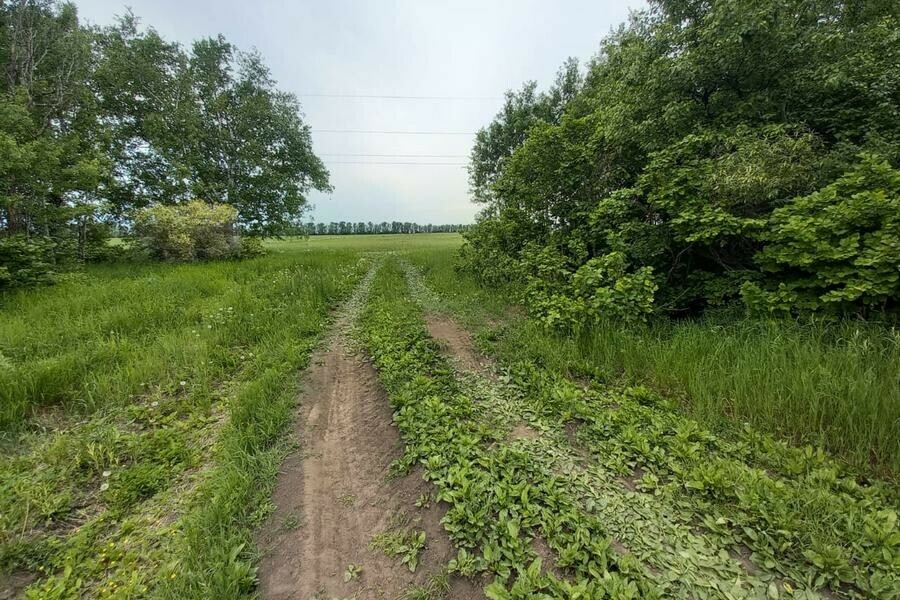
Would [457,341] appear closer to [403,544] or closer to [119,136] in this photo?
[403,544]

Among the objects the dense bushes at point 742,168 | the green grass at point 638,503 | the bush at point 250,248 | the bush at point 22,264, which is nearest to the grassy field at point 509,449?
the green grass at point 638,503

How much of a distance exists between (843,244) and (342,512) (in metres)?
5.71

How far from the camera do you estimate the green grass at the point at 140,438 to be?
6.56ft

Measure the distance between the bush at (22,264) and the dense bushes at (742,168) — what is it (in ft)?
37.5

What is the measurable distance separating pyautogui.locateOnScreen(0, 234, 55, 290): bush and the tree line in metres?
0.03

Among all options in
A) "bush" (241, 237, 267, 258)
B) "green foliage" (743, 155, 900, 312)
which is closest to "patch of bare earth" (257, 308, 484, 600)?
"green foliage" (743, 155, 900, 312)

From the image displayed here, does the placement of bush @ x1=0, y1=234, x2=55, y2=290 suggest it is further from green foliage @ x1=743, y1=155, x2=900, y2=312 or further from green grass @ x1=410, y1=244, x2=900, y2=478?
green foliage @ x1=743, y1=155, x2=900, y2=312

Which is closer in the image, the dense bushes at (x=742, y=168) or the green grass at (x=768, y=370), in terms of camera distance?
the green grass at (x=768, y=370)

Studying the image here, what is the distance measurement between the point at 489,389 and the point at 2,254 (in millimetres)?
A: 11550

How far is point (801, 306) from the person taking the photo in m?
3.89

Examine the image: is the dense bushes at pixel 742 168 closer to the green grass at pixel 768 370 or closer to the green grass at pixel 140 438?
the green grass at pixel 768 370

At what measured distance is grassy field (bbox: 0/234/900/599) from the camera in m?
1.86

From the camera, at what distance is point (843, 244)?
3449 mm

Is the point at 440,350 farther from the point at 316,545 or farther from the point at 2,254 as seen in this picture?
the point at 2,254
